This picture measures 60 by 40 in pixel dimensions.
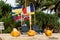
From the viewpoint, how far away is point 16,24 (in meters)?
13.9

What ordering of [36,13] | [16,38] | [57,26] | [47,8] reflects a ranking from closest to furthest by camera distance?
[16,38] → [57,26] → [36,13] → [47,8]

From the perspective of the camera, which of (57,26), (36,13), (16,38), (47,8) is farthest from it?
(47,8)

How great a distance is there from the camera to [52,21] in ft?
46.5

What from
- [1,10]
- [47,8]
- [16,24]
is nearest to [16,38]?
[16,24]

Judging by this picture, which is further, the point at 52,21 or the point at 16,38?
the point at 52,21

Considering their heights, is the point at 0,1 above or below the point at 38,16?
above

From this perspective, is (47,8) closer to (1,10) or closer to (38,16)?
(38,16)

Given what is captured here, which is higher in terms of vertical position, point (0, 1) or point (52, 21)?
point (0, 1)

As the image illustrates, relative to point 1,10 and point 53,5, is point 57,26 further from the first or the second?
point 1,10

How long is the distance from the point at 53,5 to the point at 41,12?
1.57 m

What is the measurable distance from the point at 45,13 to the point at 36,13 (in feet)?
2.23

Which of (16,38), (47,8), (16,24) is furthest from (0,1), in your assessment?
(16,38)

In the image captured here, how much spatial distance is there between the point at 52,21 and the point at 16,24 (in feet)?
7.67

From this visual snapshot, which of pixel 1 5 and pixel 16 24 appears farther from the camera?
pixel 1 5
